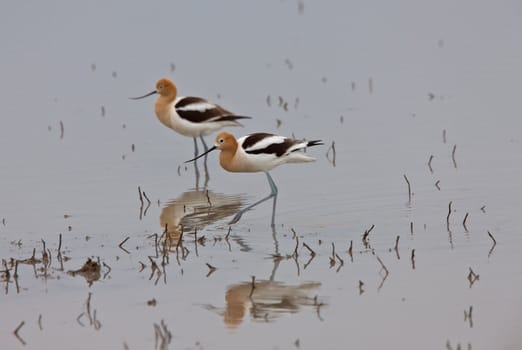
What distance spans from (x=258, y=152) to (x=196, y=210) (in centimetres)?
83

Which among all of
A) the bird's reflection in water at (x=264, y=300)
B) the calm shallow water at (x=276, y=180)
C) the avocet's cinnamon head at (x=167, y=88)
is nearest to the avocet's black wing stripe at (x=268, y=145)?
the calm shallow water at (x=276, y=180)

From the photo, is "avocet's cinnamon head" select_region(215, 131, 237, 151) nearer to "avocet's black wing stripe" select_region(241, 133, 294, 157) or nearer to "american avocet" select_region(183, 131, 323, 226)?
"american avocet" select_region(183, 131, 323, 226)

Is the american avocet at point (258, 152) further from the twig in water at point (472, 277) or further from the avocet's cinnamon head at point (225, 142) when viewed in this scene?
the twig in water at point (472, 277)

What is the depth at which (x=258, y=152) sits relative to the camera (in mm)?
10133

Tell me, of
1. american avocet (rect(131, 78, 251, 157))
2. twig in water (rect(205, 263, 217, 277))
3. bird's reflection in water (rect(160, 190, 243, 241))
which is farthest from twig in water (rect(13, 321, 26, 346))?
american avocet (rect(131, 78, 251, 157))

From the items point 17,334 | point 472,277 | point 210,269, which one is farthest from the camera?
point 210,269

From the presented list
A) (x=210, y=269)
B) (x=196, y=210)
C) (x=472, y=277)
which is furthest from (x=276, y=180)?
(x=472, y=277)

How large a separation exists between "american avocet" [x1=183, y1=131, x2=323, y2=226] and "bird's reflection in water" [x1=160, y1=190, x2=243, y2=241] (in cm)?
40

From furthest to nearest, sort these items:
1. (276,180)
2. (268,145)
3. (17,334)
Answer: (276,180), (268,145), (17,334)

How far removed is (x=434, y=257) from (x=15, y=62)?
448 inches

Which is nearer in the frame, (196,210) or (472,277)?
(472,277)

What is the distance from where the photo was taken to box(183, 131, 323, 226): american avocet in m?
10.1

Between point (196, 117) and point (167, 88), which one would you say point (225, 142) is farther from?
point (167, 88)

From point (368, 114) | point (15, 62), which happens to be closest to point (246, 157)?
point (368, 114)
